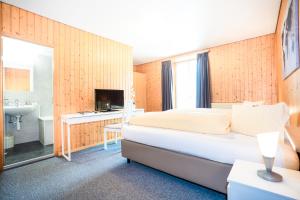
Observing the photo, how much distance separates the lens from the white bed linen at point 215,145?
3.83ft

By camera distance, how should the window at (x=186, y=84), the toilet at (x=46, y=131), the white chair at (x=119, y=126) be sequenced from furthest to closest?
the window at (x=186, y=84), the toilet at (x=46, y=131), the white chair at (x=119, y=126)

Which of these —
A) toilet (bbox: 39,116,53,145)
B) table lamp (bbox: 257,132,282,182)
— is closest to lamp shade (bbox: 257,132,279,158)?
table lamp (bbox: 257,132,282,182)

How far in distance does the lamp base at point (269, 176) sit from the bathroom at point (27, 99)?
10.9 ft

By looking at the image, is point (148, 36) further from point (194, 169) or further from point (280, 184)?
point (280, 184)

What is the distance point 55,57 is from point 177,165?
276 cm

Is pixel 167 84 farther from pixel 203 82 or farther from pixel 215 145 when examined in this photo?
pixel 215 145

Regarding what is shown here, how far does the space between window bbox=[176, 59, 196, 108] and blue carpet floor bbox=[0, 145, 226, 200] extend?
320 centimetres

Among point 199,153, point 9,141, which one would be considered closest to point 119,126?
point 199,153

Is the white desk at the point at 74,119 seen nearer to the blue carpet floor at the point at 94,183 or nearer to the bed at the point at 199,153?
the blue carpet floor at the point at 94,183

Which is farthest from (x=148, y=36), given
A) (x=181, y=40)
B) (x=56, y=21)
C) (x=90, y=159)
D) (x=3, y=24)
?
(x=90, y=159)

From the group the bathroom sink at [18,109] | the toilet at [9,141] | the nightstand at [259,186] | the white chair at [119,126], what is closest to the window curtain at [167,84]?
the white chair at [119,126]

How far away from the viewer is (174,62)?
205 inches

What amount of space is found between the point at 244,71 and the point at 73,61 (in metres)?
3.97

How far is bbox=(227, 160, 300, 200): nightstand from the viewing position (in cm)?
76
